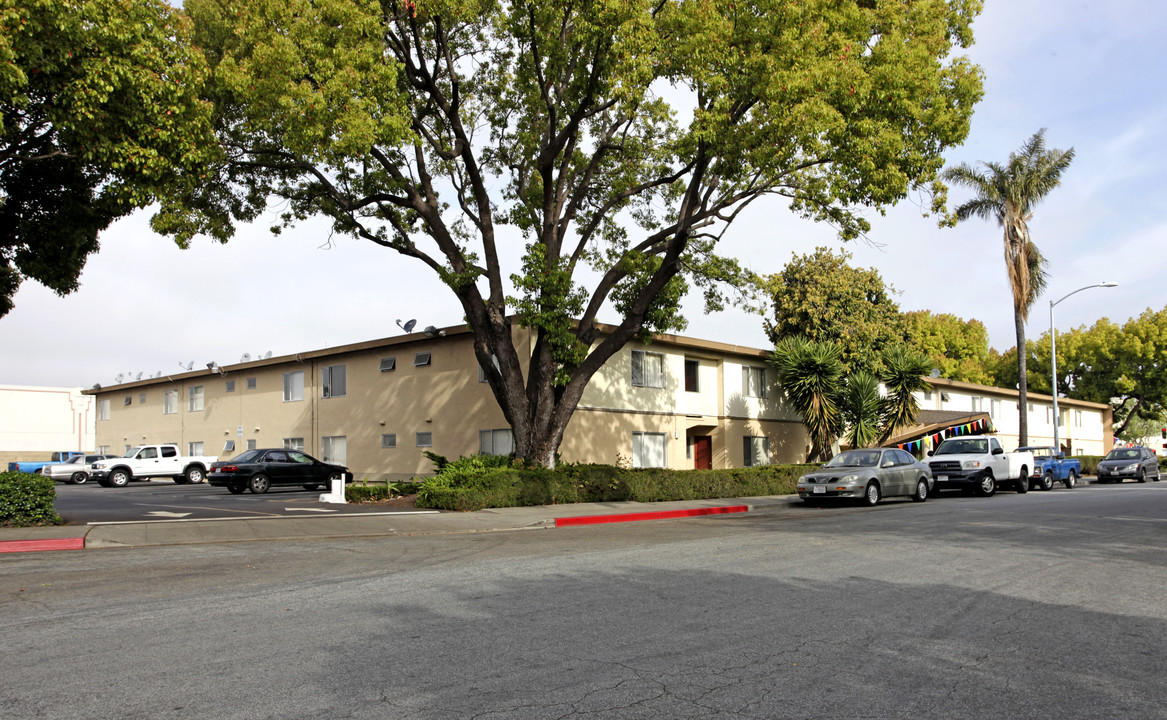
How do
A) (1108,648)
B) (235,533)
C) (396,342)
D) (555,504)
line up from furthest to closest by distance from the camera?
(396,342) → (555,504) → (235,533) → (1108,648)

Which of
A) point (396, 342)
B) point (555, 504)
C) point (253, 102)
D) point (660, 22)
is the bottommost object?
point (555, 504)

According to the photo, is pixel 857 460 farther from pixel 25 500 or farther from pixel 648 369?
pixel 25 500

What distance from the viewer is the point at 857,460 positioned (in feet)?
75.5

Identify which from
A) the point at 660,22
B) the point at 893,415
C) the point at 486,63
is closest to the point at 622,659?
the point at 660,22

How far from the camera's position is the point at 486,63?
23.1m

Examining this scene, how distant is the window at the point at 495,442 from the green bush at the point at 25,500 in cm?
1374

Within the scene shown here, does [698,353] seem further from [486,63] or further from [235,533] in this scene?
[235,533]

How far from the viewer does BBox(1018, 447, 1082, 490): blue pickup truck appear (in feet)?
97.0

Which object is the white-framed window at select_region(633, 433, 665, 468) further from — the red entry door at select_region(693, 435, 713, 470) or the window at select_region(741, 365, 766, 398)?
the window at select_region(741, 365, 766, 398)

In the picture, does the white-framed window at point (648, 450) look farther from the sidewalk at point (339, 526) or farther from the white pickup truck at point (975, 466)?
the white pickup truck at point (975, 466)

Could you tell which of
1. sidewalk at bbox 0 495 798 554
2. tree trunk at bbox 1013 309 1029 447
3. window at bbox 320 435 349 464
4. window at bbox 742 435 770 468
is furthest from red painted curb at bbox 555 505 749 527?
tree trunk at bbox 1013 309 1029 447

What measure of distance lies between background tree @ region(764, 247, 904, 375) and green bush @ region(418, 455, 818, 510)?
13.3 m

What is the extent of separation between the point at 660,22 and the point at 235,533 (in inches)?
545

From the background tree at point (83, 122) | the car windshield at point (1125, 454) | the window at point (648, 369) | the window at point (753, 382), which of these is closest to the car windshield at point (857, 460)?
the window at point (648, 369)
